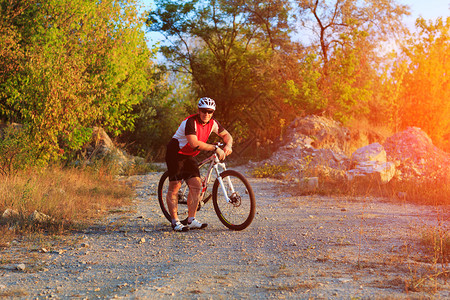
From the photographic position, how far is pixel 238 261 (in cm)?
501

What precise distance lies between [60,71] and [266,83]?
37.0 ft

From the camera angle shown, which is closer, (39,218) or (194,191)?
(194,191)

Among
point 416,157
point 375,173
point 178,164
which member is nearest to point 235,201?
point 178,164

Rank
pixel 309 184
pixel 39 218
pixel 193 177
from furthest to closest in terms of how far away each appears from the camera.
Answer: pixel 309 184 < pixel 39 218 < pixel 193 177

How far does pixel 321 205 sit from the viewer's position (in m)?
8.71

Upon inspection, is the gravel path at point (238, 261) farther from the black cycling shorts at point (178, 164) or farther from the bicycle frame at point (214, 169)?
the black cycling shorts at point (178, 164)

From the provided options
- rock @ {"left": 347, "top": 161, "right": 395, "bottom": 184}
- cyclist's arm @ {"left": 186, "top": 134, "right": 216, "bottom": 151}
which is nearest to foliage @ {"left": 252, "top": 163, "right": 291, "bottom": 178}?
rock @ {"left": 347, "top": 161, "right": 395, "bottom": 184}

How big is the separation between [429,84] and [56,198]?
13.7 m

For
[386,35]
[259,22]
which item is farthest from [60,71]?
[386,35]

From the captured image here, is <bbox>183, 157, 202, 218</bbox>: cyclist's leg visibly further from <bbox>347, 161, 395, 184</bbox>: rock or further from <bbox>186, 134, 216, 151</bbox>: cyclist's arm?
<bbox>347, 161, 395, 184</bbox>: rock

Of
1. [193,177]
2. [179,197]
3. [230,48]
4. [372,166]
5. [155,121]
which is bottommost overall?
[179,197]

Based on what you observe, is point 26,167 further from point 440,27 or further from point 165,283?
point 440,27

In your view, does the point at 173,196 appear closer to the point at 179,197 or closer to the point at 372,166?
the point at 179,197

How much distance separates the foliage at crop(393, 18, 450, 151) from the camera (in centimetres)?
1588
